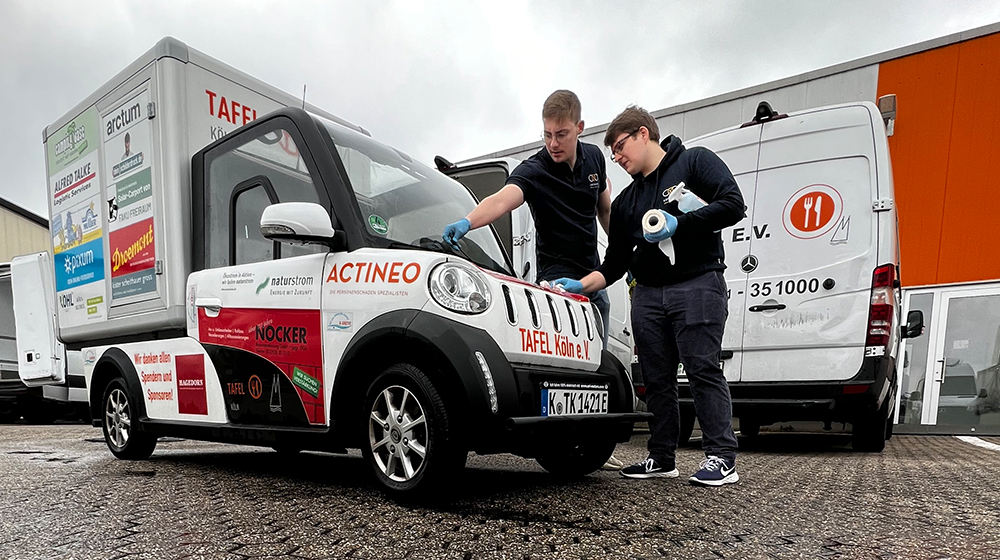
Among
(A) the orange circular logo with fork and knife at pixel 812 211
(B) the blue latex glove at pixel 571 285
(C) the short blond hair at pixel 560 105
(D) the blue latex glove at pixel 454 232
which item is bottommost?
(B) the blue latex glove at pixel 571 285

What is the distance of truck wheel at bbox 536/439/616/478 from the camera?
305 cm

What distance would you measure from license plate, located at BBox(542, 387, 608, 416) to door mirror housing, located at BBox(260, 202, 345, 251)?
113 centimetres

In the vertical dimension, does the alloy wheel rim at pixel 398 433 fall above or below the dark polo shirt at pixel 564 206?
below

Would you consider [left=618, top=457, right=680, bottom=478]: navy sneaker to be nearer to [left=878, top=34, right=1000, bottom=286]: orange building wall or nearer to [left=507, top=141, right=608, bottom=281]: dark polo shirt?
[left=507, top=141, right=608, bottom=281]: dark polo shirt

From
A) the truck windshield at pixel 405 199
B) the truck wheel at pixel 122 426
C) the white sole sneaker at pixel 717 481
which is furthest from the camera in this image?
the truck wheel at pixel 122 426

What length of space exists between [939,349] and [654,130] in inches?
289

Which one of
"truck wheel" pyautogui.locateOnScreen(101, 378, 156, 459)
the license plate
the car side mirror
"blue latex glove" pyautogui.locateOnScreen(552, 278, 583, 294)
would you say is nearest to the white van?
the car side mirror

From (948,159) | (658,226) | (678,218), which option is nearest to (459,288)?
(658,226)

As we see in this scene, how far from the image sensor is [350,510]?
2.30 m

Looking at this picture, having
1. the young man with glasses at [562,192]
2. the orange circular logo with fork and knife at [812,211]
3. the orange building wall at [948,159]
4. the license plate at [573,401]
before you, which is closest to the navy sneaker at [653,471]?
the license plate at [573,401]

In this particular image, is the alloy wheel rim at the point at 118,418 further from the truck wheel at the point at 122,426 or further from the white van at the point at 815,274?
the white van at the point at 815,274

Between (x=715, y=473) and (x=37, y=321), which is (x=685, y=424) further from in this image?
(x=37, y=321)

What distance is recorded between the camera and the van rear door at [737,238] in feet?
15.4

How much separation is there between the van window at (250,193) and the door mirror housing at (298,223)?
216 mm
